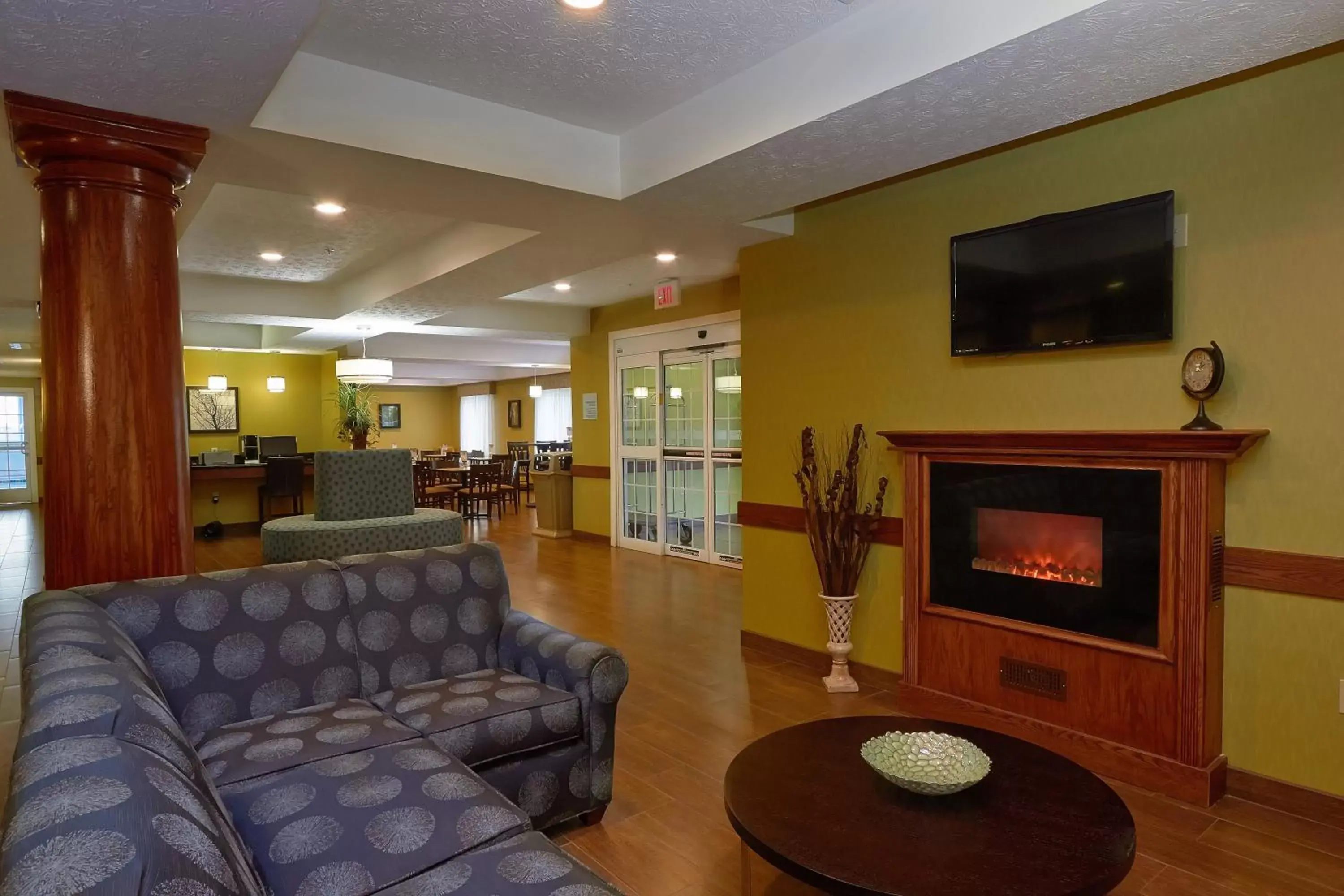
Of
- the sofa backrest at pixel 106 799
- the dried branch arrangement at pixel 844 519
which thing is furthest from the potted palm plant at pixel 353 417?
the sofa backrest at pixel 106 799

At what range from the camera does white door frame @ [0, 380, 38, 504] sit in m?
13.7

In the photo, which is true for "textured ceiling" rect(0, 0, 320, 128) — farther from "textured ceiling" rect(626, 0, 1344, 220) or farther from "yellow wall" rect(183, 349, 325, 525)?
"yellow wall" rect(183, 349, 325, 525)

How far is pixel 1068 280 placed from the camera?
312cm

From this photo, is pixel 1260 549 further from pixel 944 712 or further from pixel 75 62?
pixel 75 62

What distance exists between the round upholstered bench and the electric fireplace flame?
3805mm

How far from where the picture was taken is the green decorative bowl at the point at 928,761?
1831mm

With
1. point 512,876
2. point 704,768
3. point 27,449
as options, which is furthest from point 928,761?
point 27,449

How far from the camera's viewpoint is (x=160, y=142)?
8.73 feet

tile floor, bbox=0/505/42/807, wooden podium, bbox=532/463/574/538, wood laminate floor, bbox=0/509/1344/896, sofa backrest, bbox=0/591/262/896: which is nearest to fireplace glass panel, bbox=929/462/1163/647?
wood laminate floor, bbox=0/509/1344/896

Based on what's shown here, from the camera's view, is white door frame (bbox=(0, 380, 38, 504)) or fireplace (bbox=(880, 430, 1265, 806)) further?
white door frame (bbox=(0, 380, 38, 504))

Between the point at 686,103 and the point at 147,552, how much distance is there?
2684 millimetres

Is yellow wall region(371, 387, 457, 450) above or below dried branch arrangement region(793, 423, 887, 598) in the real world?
above

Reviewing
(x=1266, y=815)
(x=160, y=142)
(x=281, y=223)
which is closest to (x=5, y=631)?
(x=281, y=223)

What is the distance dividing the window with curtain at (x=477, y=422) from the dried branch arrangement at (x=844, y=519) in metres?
13.9
